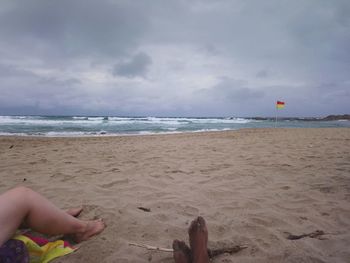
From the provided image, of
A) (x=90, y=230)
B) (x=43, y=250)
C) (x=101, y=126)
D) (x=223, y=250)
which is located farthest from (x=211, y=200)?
(x=101, y=126)

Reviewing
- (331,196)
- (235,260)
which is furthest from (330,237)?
(331,196)

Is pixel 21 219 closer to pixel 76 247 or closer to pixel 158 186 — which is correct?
pixel 76 247

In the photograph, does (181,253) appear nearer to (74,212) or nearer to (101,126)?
(74,212)

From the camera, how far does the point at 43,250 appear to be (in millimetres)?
1883

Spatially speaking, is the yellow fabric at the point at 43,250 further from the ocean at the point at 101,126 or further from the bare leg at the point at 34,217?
the ocean at the point at 101,126

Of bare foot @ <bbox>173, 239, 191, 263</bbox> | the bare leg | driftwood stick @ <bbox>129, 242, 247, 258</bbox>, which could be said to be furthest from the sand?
bare foot @ <bbox>173, 239, 191, 263</bbox>

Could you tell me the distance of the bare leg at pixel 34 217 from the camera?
5.57 feet

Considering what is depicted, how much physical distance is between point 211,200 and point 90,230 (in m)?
1.41

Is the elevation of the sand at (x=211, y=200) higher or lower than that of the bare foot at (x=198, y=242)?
lower

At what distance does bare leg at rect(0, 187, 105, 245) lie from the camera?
66.9 inches

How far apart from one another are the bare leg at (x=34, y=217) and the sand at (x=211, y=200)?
5.9 inches

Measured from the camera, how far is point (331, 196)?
10.1 feet

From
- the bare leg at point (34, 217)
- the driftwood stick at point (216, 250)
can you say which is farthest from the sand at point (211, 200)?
the bare leg at point (34, 217)

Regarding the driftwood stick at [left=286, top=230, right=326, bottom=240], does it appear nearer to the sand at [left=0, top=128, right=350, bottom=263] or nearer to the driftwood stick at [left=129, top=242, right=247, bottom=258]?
the sand at [left=0, top=128, right=350, bottom=263]
